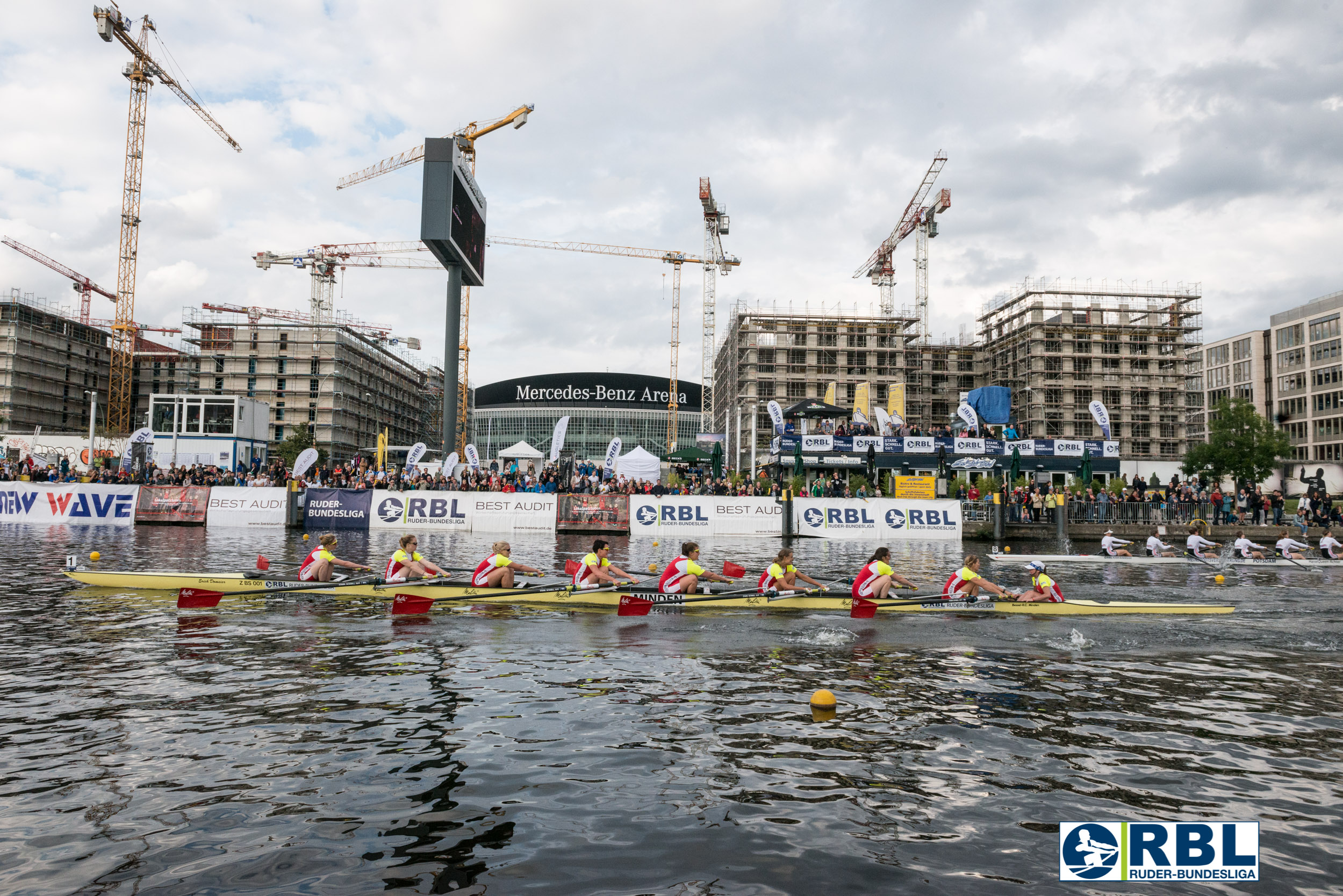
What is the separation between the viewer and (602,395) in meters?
130

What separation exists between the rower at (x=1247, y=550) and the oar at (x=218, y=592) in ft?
88.0

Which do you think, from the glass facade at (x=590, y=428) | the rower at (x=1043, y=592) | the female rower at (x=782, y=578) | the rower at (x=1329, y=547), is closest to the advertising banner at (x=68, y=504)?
Result: the female rower at (x=782, y=578)

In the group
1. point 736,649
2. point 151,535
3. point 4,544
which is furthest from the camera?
point 151,535

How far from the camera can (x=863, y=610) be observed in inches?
624

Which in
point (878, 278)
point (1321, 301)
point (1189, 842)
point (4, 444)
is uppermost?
point (878, 278)

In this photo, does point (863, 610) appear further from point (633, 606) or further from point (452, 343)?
point (452, 343)

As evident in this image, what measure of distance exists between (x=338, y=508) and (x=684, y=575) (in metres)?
25.3

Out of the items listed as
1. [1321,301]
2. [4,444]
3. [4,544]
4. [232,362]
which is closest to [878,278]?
[1321,301]

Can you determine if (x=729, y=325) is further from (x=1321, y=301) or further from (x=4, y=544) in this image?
(x=4, y=544)

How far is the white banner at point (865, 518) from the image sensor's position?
122ft

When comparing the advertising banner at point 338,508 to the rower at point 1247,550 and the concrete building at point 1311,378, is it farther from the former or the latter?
the concrete building at point 1311,378

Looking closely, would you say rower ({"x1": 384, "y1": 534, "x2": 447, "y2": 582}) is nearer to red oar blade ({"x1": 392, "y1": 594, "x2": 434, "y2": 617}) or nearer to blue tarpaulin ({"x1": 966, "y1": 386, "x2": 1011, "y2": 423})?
red oar blade ({"x1": 392, "y1": 594, "x2": 434, "y2": 617})

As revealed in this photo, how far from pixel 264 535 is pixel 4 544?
27.0ft

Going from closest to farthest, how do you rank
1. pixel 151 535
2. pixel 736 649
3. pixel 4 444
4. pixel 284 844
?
pixel 284 844 → pixel 736 649 → pixel 151 535 → pixel 4 444
